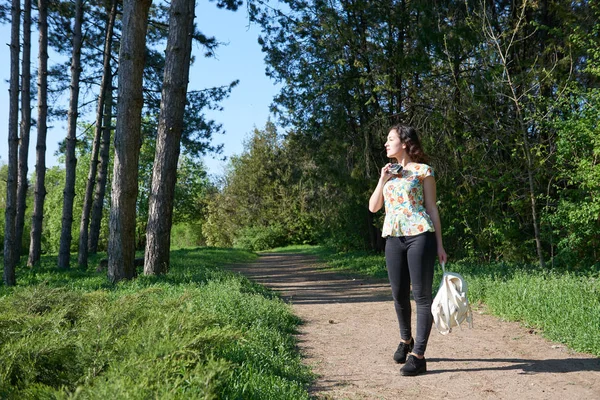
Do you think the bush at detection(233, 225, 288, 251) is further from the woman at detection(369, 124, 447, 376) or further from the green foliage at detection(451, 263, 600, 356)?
the woman at detection(369, 124, 447, 376)

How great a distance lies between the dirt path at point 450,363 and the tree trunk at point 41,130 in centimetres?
1202

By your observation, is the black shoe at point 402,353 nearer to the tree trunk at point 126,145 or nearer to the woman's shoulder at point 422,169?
the woman's shoulder at point 422,169

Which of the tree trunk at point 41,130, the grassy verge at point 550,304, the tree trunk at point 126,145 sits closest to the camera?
the grassy verge at point 550,304

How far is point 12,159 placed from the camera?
1256 cm

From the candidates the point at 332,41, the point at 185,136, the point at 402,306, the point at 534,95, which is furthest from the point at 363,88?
the point at 402,306

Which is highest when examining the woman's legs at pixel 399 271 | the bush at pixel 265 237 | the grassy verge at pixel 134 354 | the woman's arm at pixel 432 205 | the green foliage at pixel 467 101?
the green foliage at pixel 467 101

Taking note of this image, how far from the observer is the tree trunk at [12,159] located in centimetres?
1210

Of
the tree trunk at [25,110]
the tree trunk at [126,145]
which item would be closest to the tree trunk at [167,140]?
the tree trunk at [126,145]

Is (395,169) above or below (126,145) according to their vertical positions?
below

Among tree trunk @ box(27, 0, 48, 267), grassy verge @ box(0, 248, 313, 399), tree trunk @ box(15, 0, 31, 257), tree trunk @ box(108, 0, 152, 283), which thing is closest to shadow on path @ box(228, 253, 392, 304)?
tree trunk @ box(108, 0, 152, 283)

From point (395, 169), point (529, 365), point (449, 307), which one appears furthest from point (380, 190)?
point (529, 365)

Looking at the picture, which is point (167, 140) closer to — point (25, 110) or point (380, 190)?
point (25, 110)

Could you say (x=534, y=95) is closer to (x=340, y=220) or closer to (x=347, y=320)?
(x=347, y=320)

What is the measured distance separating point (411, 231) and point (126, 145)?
7.30m
